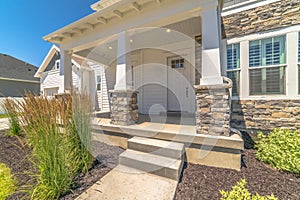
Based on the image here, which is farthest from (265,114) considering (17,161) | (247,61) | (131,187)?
(17,161)

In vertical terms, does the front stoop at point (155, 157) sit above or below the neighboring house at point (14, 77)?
below

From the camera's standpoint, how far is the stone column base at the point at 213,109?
2.74 metres

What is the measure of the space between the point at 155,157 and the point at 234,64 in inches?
150

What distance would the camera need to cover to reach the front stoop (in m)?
2.40

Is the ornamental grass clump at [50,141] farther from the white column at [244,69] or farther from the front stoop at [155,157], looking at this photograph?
the white column at [244,69]

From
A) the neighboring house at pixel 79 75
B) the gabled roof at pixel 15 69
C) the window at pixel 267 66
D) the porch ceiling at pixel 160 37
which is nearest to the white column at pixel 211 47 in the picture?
the porch ceiling at pixel 160 37

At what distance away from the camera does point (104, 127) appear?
3.88 meters

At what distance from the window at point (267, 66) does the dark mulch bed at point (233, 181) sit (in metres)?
2.35

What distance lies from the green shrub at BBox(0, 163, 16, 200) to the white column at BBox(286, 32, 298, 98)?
615cm

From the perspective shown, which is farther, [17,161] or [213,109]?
[17,161]

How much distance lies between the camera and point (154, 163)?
251 centimetres

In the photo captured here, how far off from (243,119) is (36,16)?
47.1 feet

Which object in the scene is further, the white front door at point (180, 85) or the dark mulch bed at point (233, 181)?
the white front door at point (180, 85)

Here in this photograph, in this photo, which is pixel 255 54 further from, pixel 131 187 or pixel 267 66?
pixel 131 187
